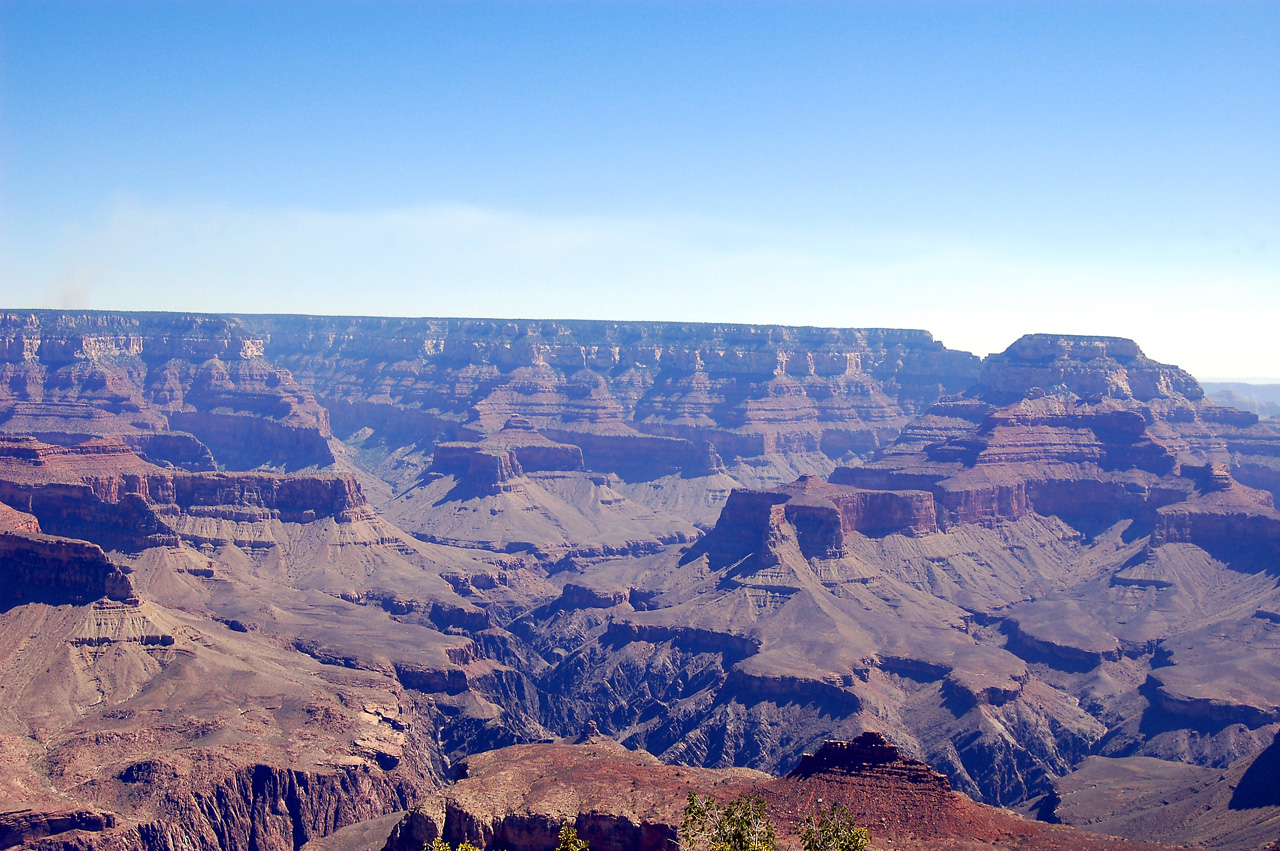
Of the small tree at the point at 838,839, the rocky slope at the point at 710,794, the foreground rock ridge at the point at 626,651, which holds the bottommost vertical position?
the foreground rock ridge at the point at 626,651

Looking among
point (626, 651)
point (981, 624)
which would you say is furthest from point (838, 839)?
point (981, 624)

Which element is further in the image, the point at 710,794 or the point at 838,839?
the point at 710,794

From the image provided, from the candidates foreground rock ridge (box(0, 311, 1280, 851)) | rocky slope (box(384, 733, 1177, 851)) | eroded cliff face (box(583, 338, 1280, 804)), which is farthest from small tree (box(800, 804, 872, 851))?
eroded cliff face (box(583, 338, 1280, 804))

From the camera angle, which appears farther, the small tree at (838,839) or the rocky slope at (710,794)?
the rocky slope at (710,794)

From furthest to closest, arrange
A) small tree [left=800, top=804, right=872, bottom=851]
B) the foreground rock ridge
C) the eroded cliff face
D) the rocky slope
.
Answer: the eroded cliff face, the foreground rock ridge, the rocky slope, small tree [left=800, top=804, right=872, bottom=851]

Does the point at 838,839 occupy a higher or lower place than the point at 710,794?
higher

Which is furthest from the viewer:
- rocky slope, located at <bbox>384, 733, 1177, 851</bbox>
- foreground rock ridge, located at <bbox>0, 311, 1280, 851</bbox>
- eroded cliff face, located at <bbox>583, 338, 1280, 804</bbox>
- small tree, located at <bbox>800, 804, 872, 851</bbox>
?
eroded cliff face, located at <bbox>583, 338, 1280, 804</bbox>

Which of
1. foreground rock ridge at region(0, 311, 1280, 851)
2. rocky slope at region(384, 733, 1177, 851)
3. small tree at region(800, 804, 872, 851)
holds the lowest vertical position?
foreground rock ridge at region(0, 311, 1280, 851)

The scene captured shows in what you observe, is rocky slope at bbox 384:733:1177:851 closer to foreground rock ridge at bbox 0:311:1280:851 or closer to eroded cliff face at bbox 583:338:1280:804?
foreground rock ridge at bbox 0:311:1280:851

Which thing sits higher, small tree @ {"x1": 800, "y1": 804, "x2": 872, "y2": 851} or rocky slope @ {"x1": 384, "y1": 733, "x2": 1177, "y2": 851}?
small tree @ {"x1": 800, "y1": 804, "x2": 872, "y2": 851}

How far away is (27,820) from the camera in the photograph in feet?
281

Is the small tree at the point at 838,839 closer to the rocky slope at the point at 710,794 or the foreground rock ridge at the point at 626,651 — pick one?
the rocky slope at the point at 710,794

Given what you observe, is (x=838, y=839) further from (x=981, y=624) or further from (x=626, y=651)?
(x=981, y=624)

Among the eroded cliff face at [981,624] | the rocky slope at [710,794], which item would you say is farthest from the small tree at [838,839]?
the eroded cliff face at [981,624]
